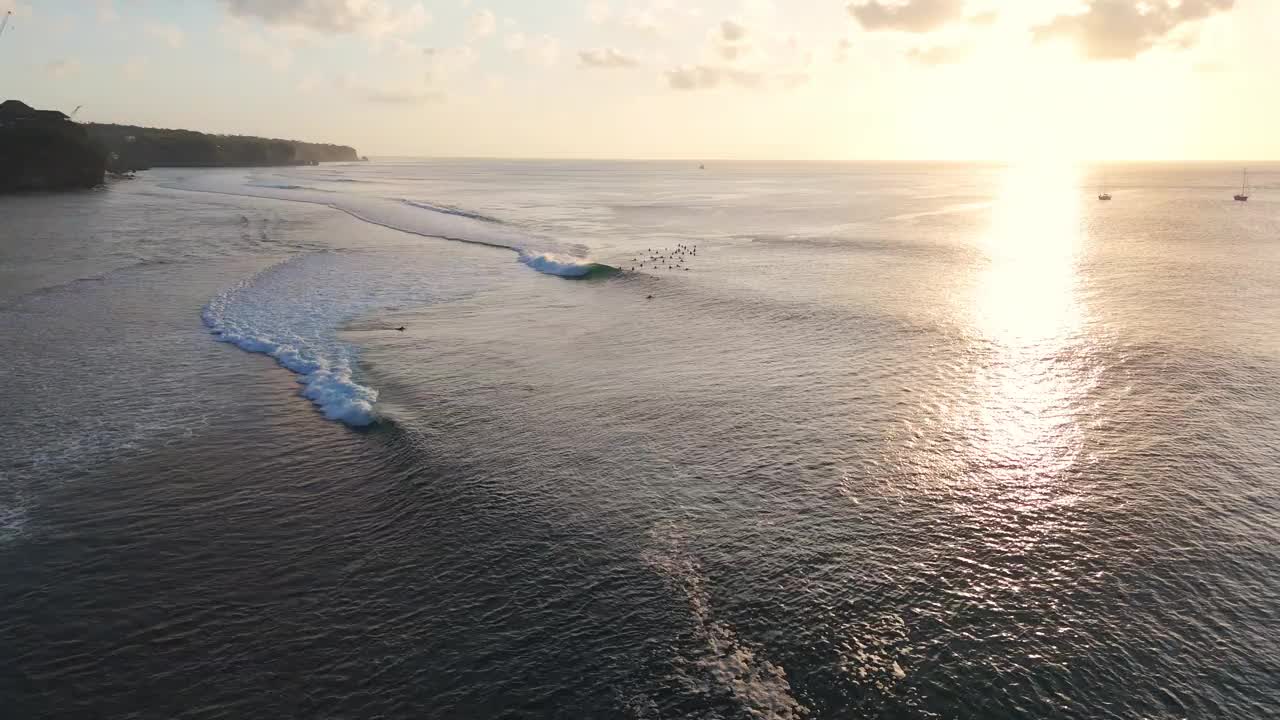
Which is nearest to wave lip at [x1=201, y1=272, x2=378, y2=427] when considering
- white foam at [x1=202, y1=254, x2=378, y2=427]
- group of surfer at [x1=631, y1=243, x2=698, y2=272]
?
white foam at [x1=202, y1=254, x2=378, y2=427]

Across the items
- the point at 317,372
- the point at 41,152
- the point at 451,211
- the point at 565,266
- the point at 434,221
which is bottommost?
the point at 317,372

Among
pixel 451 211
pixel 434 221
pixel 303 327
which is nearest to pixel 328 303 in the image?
pixel 303 327

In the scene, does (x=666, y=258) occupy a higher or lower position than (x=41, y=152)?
lower

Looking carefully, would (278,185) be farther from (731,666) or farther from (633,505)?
(731,666)

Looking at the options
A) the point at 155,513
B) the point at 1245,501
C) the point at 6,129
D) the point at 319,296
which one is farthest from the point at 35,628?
the point at 6,129

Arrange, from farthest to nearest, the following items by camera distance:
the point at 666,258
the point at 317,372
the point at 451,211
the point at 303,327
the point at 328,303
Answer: the point at 451,211, the point at 666,258, the point at 328,303, the point at 303,327, the point at 317,372

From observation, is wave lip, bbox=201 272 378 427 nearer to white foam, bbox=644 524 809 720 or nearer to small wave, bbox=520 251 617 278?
white foam, bbox=644 524 809 720

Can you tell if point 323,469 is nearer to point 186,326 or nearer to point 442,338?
point 442,338
